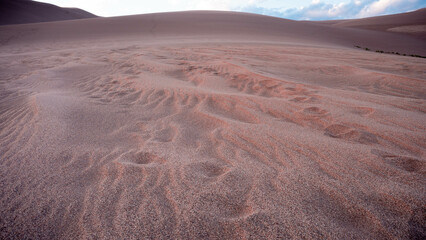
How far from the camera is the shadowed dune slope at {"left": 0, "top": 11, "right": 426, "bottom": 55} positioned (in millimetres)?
16281

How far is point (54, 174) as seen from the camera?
158 centimetres

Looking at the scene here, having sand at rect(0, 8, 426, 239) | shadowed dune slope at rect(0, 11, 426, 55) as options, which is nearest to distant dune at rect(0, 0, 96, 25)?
shadowed dune slope at rect(0, 11, 426, 55)

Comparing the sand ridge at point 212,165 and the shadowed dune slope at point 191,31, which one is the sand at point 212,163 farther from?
the shadowed dune slope at point 191,31

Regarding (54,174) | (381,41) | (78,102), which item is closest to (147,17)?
(381,41)

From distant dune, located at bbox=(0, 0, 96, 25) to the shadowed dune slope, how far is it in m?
24.0

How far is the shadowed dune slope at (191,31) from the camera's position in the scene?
1628cm

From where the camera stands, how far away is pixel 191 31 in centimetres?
1852

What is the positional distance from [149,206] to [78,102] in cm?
240

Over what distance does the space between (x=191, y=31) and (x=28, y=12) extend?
4315 centimetres

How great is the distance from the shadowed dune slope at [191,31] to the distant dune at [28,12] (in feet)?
78.9

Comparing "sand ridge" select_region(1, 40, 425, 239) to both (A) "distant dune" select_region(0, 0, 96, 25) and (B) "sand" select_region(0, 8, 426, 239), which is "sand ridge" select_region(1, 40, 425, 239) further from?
(A) "distant dune" select_region(0, 0, 96, 25)

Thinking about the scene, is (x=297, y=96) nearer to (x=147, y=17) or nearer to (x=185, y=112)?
(x=185, y=112)

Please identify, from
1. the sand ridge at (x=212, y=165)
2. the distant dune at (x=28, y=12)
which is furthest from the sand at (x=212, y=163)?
the distant dune at (x=28, y=12)

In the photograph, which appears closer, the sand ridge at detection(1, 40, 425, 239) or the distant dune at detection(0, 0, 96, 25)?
the sand ridge at detection(1, 40, 425, 239)
